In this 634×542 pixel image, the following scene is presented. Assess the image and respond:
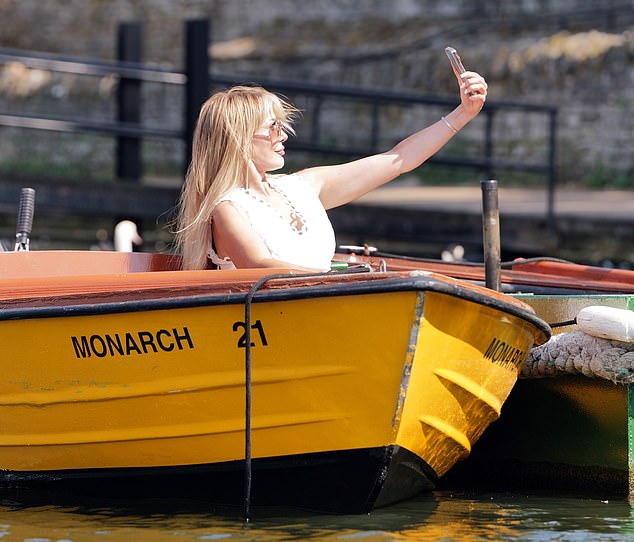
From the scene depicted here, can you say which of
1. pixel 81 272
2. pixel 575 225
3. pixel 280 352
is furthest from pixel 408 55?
pixel 280 352

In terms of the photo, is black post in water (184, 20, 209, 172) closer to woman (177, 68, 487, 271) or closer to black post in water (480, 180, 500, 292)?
woman (177, 68, 487, 271)

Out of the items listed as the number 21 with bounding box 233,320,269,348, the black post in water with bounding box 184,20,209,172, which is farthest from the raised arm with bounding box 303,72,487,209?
the black post in water with bounding box 184,20,209,172

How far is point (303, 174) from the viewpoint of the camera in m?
5.78

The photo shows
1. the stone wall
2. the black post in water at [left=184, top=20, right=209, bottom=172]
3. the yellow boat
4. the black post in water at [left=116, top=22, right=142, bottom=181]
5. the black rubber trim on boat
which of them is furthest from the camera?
the stone wall

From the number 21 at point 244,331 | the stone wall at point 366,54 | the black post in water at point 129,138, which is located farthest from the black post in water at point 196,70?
the stone wall at point 366,54

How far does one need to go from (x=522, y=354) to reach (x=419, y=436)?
0.55 metres

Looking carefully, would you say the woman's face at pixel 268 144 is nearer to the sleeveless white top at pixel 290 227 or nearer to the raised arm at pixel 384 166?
the sleeveless white top at pixel 290 227

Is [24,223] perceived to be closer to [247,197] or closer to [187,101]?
[247,197]

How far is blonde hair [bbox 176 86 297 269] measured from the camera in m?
5.33

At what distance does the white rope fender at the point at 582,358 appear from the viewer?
211 inches

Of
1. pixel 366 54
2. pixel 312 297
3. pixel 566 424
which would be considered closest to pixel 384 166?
pixel 312 297

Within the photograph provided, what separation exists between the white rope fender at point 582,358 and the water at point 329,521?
50cm

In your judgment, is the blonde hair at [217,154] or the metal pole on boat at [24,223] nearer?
the blonde hair at [217,154]

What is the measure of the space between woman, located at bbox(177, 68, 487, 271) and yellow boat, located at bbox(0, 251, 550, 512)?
26 centimetres
